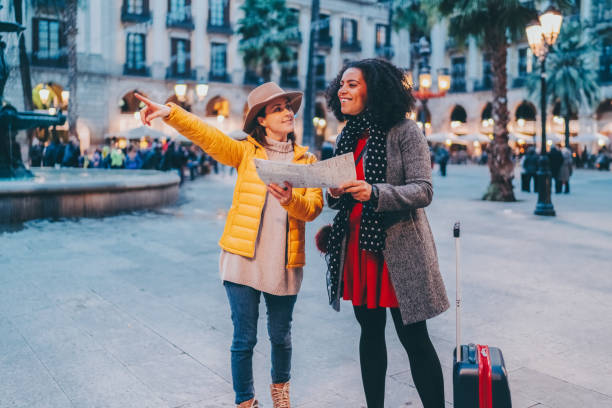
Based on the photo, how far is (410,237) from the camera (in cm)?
254

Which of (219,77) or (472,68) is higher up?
(472,68)

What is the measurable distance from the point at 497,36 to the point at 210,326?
493 inches

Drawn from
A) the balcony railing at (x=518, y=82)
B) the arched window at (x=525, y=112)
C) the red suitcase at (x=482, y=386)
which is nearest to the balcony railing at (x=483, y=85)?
the balcony railing at (x=518, y=82)

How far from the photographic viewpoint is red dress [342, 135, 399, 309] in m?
2.58

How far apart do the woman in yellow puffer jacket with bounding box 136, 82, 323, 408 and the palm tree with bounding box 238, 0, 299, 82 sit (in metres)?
36.9

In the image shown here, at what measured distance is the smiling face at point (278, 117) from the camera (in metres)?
2.90

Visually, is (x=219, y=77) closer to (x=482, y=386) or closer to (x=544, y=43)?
(x=544, y=43)

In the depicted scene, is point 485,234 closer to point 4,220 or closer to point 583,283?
point 583,283

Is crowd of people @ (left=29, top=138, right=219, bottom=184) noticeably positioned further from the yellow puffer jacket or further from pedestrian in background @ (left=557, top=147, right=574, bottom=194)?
the yellow puffer jacket

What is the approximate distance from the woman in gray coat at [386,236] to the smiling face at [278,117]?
1.05 feet

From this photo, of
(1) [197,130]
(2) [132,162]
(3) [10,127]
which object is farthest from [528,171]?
(1) [197,130]

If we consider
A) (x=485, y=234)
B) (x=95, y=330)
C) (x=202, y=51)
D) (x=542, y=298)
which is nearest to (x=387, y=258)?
(x=95, y=330)

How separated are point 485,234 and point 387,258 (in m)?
7.36

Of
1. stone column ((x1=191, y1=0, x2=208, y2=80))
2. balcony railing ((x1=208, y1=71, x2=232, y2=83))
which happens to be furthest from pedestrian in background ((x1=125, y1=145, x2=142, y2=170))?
balcony railing ((x1=208, y1=71, x2=232, y2=83))
